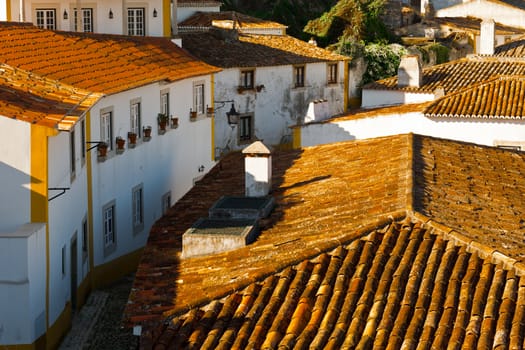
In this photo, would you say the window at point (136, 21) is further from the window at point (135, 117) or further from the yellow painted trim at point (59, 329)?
the yellow painted trim at point (59, 329)

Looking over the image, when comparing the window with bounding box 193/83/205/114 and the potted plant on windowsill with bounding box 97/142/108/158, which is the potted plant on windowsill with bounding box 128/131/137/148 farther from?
the window with bounding box 193/83/205/114

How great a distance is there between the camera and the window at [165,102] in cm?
2880

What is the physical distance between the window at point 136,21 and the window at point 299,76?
11596 millimetres

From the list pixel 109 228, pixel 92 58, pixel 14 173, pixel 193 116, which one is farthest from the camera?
pixel 193 116

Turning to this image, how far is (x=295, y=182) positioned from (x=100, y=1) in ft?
41.4

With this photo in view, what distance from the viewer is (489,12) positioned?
71875 mm

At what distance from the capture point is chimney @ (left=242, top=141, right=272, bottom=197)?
823 inches

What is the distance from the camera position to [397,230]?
1518 cm

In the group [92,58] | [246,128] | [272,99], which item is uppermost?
[92,58]

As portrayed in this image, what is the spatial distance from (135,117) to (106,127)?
7.39 feet

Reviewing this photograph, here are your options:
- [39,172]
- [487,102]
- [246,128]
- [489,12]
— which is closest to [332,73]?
[246,128]

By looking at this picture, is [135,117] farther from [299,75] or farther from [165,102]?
[299,75]

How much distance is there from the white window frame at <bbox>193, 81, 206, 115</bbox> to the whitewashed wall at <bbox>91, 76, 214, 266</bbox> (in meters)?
0.18

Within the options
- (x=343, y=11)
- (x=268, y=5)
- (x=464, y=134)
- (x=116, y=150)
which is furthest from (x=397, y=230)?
(x=268, y=5)
